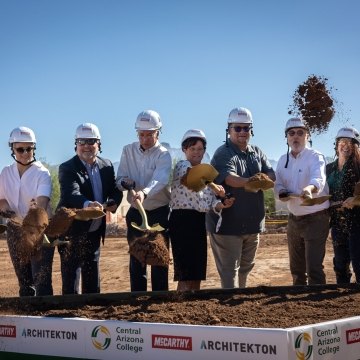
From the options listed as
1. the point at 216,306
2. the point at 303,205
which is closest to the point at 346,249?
the point at 303,205

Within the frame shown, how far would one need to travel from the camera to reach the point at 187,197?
6262mm

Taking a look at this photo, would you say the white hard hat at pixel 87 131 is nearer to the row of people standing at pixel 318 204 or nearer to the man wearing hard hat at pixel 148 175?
the man wearing hard hat at pixel 148 175

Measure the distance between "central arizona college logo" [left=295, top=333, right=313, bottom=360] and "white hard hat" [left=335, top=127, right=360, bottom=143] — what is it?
323cm

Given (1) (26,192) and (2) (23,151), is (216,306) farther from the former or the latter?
(2) (23,151)

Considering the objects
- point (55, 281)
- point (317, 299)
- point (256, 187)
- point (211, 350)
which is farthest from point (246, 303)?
point (55, 281)

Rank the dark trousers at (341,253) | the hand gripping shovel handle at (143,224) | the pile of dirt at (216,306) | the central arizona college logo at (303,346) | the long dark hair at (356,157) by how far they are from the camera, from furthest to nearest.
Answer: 1. the dark trousers at (341,253)
2. the long dark hair at (356,157)
3. the hand gripping shovel handle at (143,224)
4. the pile of dirt at (216,306)
5. the central arizona college logo at (303,346)

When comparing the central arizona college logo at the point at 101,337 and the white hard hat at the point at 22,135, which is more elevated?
the white hard hat at the point at 22,135

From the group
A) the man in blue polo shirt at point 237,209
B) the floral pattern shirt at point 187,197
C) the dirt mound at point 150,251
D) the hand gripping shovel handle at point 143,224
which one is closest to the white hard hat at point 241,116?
the man in blue polo shirt at point 237,209

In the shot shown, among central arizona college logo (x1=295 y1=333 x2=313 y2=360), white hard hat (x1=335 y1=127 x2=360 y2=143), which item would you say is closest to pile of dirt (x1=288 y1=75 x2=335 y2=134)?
white hard hat (x1=335 y1=127 x2=360 y2=143)

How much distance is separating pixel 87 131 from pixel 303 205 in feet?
6.77

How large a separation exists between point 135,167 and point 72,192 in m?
0.64

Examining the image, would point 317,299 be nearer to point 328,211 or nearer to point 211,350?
point 328,211

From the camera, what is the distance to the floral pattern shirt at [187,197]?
20.5ft

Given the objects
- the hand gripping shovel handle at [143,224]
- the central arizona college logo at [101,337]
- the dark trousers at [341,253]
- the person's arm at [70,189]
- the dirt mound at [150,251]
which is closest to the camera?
the central arizona college logo at [101,337]
